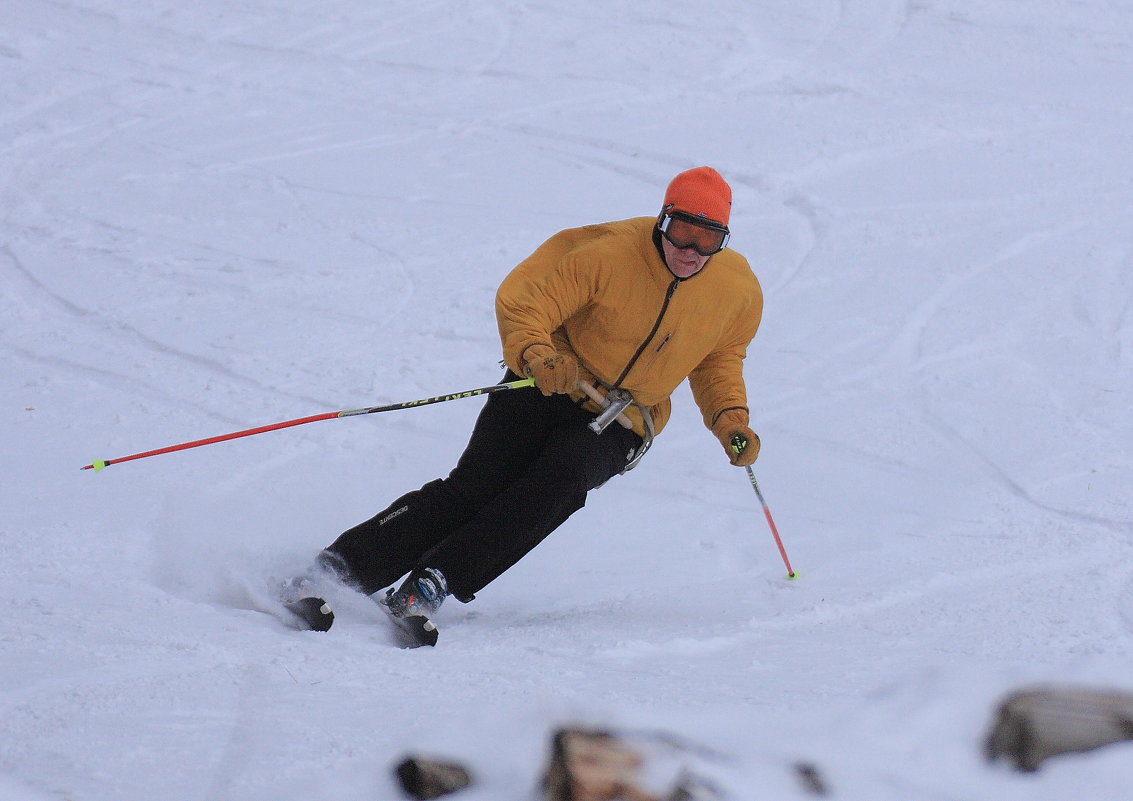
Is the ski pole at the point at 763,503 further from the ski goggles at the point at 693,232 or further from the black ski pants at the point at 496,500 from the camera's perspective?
the ski goggles at the point at 693,232

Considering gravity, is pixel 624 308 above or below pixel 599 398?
above

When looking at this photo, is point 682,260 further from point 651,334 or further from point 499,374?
point 499,374

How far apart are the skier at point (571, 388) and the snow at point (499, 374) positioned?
300mm

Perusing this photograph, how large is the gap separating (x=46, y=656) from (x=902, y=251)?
6150 mm

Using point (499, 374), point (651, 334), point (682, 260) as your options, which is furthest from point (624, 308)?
point (499, 374)

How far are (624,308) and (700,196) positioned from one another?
0.44 meters

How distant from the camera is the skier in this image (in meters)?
3.55

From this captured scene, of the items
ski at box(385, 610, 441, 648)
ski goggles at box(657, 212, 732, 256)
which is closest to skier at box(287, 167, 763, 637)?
ski goggles at box(657, 212, 732, 256)

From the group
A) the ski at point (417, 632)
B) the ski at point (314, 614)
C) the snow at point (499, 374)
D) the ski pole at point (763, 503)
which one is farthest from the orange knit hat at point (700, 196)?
the ski at point (314, 614)

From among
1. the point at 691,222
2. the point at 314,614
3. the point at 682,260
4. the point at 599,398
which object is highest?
the point at 691,222

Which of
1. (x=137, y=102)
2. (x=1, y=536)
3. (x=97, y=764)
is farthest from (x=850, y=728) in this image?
(x=137, y=102)

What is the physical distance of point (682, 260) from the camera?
11.8ft

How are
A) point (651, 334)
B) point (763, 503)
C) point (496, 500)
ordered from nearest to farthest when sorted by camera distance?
→ point (496, 500), point (651, 334), point (763, 503)

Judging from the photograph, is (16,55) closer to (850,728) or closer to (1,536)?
(1,536)
